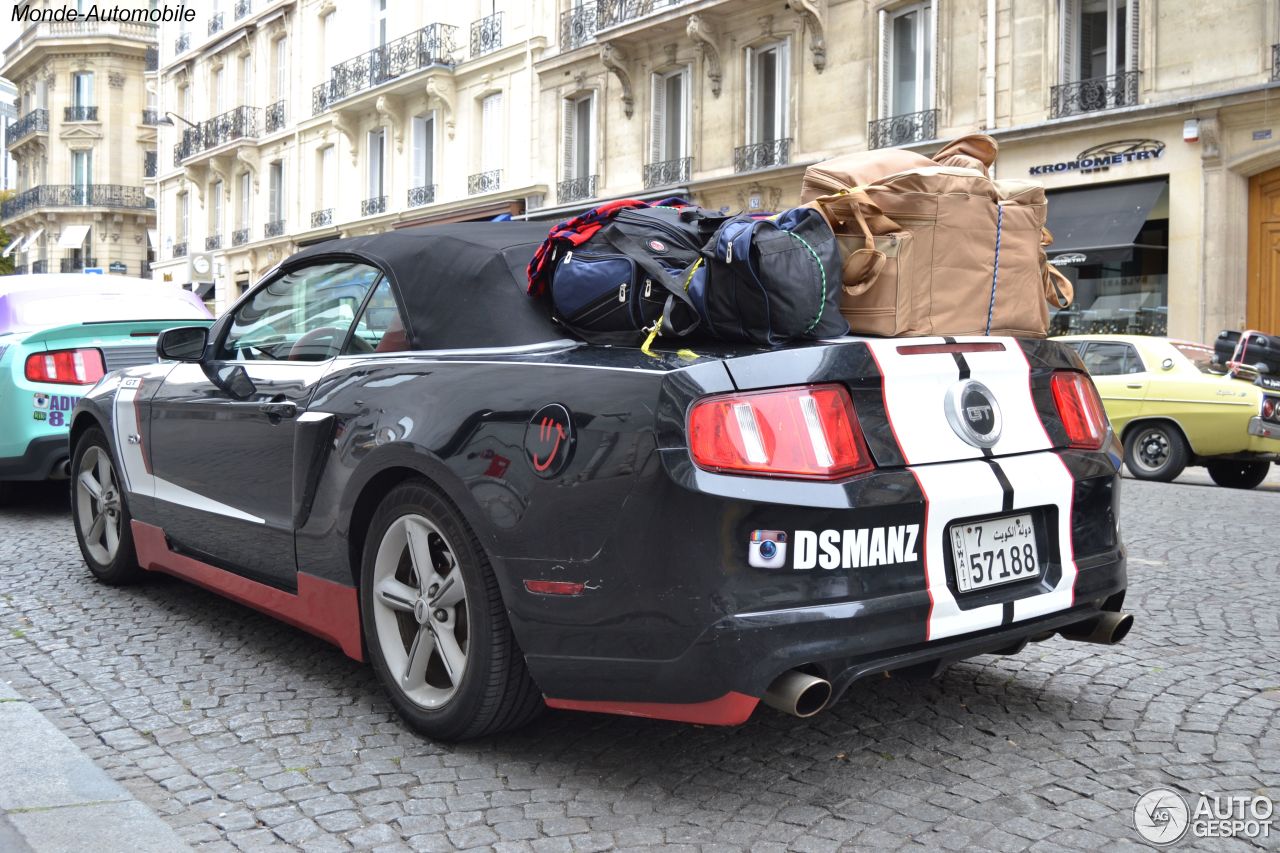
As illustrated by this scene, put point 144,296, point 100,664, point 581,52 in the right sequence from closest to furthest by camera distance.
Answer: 1. point 100,664
2. point 144,296
3. point 581,52

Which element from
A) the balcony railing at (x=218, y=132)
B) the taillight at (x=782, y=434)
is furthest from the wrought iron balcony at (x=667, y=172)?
the taillight at (x=782, y=434)

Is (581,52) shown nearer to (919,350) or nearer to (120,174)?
(919,350)

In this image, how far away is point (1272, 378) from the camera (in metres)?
12.2

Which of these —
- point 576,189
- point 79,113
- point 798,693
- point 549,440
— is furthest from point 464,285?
point 79,113

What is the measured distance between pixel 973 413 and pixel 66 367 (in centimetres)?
624

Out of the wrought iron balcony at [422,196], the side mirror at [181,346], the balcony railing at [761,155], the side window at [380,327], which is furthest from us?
the wrought iron balcony at [422,196]

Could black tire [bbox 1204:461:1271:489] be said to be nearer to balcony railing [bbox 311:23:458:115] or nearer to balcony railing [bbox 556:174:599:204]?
balcony railing [bbox 556:174:599:204]

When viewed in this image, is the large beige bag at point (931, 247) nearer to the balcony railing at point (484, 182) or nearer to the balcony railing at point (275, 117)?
the balcony railing at point (484, 182)

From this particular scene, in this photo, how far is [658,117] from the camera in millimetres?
25500

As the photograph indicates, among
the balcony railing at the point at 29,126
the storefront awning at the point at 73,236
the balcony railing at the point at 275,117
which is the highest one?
the balcony railing at the point at 29,126

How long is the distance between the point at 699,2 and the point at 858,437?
21.8 meters

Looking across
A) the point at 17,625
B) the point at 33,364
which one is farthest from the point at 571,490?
the point at 33,364

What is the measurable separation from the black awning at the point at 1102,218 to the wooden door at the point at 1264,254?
125 cm

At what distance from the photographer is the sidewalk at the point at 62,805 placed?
9.23ft
